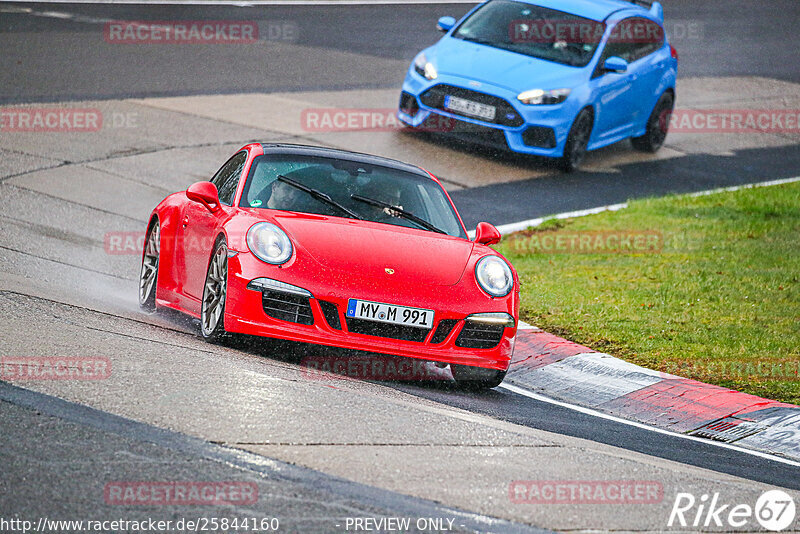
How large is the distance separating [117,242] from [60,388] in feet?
19.8

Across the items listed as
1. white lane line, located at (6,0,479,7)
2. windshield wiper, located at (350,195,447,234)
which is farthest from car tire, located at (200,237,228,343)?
white lane line, located at (6,0,479,7)

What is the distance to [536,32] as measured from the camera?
54.4 ft

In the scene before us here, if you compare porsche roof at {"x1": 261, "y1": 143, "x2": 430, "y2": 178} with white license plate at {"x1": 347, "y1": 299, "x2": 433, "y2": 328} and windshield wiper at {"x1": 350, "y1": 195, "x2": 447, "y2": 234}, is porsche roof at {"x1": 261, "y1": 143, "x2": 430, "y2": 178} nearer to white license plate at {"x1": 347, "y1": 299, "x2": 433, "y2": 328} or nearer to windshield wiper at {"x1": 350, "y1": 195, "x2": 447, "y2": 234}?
windshield wiper at {"x1": 350, "y1": 195, "x2": 447, "y2": 234}

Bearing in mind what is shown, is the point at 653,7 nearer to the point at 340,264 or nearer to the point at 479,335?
the point at 479,335

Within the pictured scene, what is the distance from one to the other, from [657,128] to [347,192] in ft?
34.8

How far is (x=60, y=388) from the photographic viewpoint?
5.73m

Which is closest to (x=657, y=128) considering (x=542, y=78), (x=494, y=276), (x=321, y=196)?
(x=542, y=78)

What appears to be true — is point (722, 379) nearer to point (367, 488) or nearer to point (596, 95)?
point (367, 488)

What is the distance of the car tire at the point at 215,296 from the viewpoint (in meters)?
7.52

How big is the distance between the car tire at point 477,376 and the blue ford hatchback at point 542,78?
26.1 ft

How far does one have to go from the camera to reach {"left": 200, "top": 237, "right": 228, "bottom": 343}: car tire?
7.52m

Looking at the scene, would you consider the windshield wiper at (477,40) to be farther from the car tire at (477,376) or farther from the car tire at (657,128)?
the car tire at (477,376)

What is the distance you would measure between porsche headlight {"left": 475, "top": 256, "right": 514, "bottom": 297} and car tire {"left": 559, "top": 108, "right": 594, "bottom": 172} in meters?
8.17

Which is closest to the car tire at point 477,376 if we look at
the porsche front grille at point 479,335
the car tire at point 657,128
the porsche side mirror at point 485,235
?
the porsche front grille at point 479,335
